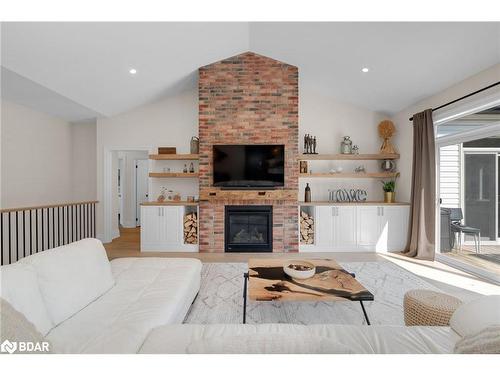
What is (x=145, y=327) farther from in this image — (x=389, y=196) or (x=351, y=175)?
(x=389, y=196)

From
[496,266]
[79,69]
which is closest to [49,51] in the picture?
[79,69]

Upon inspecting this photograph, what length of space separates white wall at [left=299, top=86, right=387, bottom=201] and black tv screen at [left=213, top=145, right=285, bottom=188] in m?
0.94

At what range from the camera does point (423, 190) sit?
4.27 metres

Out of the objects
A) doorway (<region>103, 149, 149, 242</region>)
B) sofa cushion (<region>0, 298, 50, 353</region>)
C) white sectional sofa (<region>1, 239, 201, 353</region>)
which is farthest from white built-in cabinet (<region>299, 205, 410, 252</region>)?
doorway (<region>103, 149, 149, 242</region>)

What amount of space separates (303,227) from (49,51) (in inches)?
172

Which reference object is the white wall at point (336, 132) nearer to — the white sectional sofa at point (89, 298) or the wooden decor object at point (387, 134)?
the wooden decor object at point (387, 134)

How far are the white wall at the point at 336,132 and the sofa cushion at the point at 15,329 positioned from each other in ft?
15.6

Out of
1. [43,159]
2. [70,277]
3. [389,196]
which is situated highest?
[43,159]

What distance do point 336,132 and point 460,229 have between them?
8.60ft

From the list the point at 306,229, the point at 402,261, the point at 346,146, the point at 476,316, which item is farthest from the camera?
the point at 346,146

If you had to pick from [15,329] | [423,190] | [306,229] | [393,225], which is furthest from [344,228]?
[15,329]

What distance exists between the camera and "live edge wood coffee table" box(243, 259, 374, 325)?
198cm

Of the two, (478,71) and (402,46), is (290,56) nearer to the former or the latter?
(402,46)

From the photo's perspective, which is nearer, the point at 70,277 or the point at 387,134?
the point at 70,277
